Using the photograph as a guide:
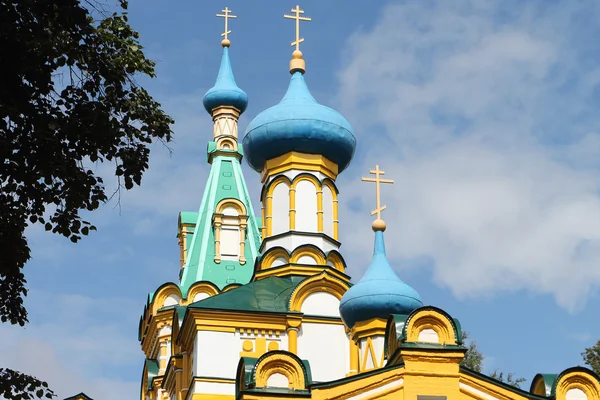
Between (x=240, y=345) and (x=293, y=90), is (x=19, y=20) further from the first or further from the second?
(x=293, y=90)

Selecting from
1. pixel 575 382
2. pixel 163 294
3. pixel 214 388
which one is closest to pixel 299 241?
pixel 214 388

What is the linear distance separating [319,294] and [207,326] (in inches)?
76.1

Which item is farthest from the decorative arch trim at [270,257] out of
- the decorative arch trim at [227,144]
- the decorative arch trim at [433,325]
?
the decorative arch trim at [433,325]

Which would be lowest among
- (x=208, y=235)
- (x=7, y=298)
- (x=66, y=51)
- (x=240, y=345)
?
(x=7, y=298)

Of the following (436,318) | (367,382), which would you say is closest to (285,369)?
(367,382)

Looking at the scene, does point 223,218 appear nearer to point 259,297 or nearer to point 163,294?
point 163,294

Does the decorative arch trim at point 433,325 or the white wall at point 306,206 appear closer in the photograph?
the decorative arch trim at point 433,325

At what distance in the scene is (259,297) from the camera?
56.2 feet

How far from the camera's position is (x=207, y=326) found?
16.3m

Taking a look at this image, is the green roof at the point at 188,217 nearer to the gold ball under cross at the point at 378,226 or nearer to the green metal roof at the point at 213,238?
the green metal roof at the point at 213,238

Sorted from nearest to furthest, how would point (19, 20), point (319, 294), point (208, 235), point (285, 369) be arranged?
point (19, 20) → point (285, 369) → point (319, 294) → point (208, 235)

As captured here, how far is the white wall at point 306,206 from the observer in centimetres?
1873

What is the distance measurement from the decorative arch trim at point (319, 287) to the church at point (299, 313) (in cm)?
1

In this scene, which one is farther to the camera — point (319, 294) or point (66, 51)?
point (319, 294)
